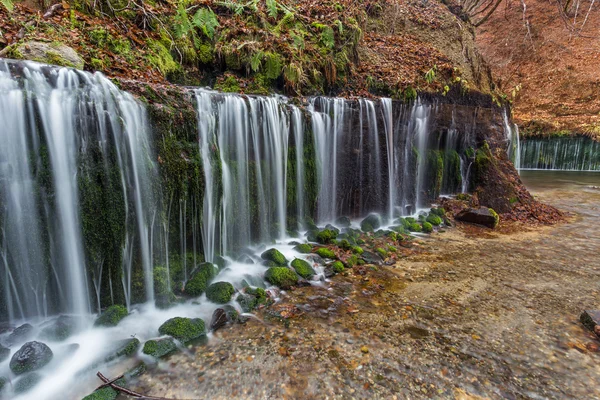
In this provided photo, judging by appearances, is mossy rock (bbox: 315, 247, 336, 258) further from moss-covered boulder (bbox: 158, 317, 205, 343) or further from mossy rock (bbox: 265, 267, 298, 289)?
moss-covered boulder (bbox: 158, 317, 205, 343)

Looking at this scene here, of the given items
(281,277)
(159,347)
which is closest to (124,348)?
(159,347)

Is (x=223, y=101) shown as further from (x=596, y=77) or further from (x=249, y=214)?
(x=596, y=77)

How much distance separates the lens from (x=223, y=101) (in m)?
5.18

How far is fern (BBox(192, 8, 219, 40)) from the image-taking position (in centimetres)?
669

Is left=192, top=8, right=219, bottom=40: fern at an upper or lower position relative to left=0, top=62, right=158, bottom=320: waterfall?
upper

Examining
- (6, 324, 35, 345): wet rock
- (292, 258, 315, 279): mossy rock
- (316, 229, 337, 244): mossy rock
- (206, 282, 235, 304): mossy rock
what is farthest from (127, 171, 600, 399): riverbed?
(6, 324, 35, 345): wet rock

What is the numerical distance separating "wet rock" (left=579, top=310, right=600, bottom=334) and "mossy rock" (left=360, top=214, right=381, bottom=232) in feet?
12.9

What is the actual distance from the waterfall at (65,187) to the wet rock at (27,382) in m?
0.95

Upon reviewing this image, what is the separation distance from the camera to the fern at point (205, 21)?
669 centimetres

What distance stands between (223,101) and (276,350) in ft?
13.7

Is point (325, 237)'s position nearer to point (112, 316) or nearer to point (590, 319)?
point (112, 316)

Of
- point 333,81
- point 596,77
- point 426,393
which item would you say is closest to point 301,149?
point 333,81

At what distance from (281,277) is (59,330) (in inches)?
108

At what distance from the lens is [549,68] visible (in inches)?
941
